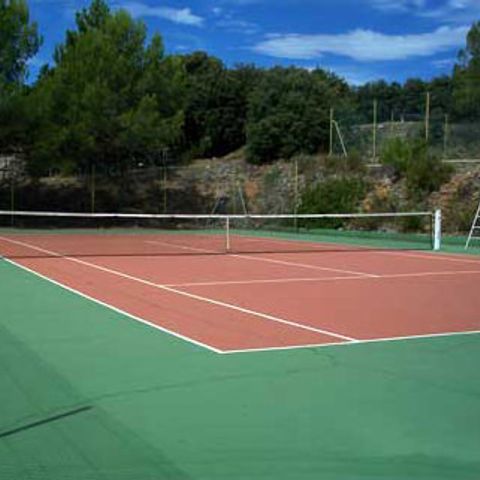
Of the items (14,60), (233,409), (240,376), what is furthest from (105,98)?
(233,409)

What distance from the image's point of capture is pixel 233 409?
589 centimetres

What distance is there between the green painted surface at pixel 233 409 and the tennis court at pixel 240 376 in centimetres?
2

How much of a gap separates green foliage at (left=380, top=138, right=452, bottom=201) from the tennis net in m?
1.84

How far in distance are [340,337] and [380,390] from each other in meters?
2.42

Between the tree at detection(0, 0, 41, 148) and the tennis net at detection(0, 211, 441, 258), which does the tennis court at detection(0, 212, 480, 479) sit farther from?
the tree at detection(0, 0, 41, 148)

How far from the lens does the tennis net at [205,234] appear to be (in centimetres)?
2325

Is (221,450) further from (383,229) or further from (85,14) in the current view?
(85,14)

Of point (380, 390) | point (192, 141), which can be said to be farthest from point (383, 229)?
point (192, 141)

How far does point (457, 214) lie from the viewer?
30.0 meters

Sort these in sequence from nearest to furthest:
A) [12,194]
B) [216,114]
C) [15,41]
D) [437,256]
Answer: [437,256] → [15,41] → [12,194] → [216,114]

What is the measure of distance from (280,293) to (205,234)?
20.4 metres

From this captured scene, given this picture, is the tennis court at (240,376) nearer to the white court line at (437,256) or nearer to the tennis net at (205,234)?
the white court line at (437,256)

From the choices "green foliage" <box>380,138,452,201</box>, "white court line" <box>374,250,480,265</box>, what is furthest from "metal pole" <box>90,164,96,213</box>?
"white court line" <box>374,250,480,265</box>

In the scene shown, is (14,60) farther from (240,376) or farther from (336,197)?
(240,376)
